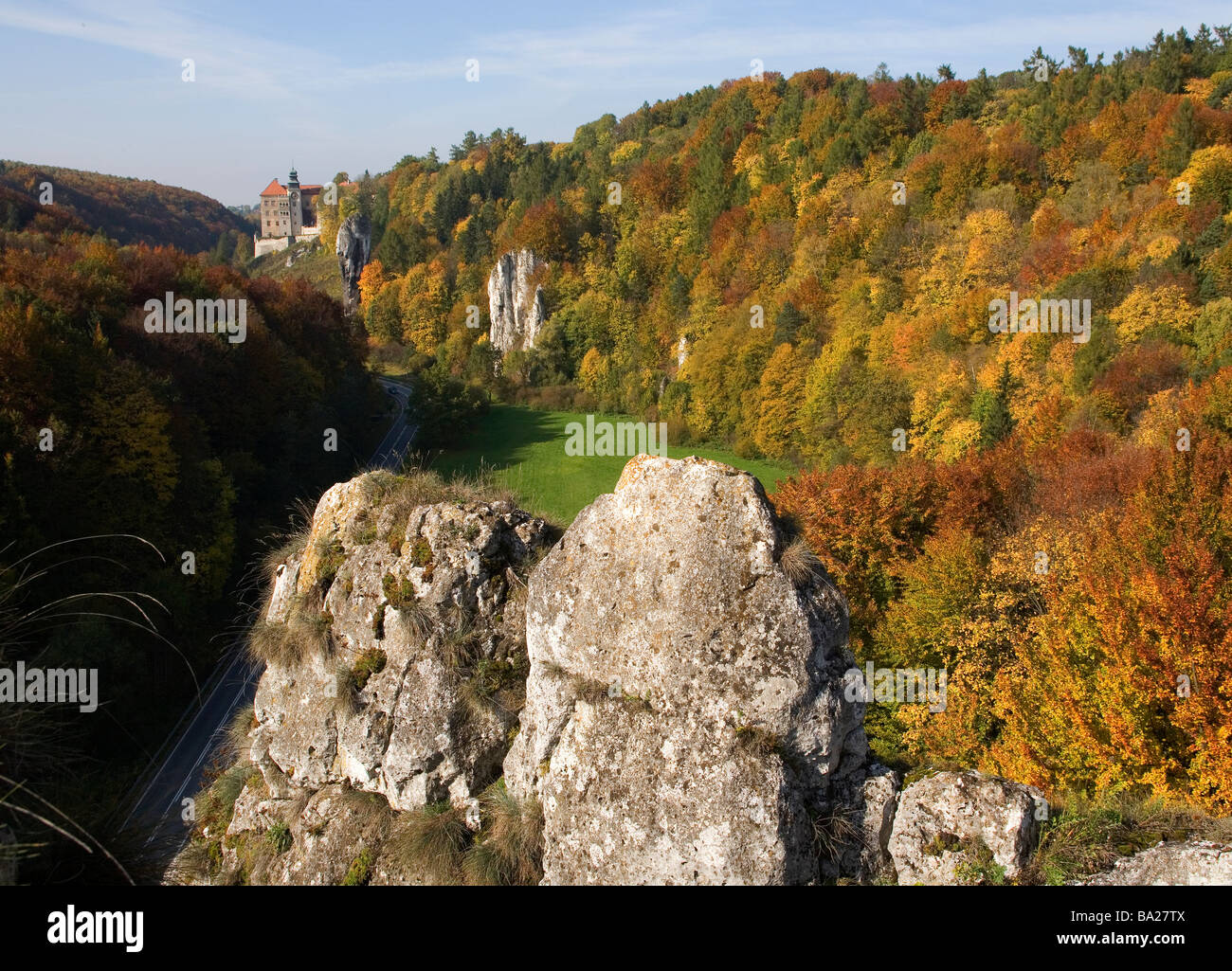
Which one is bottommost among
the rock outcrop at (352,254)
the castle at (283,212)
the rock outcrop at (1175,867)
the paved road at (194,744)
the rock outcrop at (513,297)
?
the paved road at (194,744)

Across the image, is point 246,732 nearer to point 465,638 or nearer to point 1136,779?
point 465,638

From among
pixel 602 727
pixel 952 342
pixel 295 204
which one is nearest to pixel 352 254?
pixel 295 204

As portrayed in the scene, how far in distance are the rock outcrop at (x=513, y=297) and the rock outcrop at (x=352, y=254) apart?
29475 millimetres

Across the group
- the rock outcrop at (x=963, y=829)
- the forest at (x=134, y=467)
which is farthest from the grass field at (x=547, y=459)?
the rock outcrop at (x=963, y=829)

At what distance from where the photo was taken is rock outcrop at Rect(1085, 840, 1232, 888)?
6.46m

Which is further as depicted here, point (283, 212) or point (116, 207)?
point (283, 212)

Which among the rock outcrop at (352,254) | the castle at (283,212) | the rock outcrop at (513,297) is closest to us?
the rock outcrop at (513,297)

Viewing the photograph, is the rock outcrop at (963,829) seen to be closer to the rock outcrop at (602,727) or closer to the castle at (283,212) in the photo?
the rock outcrop at (602,727)

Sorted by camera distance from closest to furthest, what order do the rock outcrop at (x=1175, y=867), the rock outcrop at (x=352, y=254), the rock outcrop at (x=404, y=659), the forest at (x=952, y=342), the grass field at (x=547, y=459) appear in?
the rock outcrop at (x=1175, y=867)
the rock outcrop at (x=404, y=659)
the forest at (x=952, y=342)
the grass field at (x=547, y=459)
the rock outcrop at (x=352, y=254)

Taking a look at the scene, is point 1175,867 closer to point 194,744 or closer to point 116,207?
point 194,744

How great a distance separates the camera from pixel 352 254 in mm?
133000

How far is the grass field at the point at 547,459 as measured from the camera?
200 ft

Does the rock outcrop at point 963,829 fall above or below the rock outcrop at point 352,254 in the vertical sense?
below

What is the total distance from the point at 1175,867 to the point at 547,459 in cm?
6561
